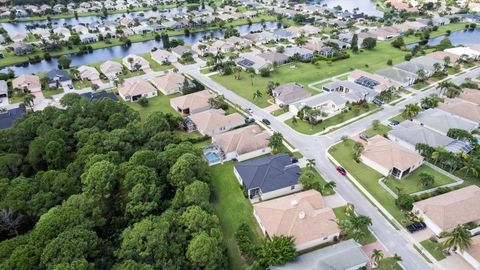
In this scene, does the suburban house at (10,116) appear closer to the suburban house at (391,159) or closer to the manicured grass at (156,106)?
the manicured grass at (156,106)

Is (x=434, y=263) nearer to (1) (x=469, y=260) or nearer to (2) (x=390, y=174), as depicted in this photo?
(1) (x=469, y=260)

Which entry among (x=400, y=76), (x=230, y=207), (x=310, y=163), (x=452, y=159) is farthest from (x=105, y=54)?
(x=452, y=159)

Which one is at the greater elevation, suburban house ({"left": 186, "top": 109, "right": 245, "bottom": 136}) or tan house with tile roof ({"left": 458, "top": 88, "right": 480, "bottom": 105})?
tan house with tile roof ({"left": 458, "top": 88, "right": 480, "bottom": 105})

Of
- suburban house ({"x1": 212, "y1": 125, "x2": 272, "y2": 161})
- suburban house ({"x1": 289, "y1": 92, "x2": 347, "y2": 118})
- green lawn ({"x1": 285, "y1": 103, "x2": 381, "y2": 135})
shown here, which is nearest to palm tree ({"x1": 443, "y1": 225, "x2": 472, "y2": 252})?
suburban house ({"x1": 212, "y1": 125, "x2": 272, "y2": 161})

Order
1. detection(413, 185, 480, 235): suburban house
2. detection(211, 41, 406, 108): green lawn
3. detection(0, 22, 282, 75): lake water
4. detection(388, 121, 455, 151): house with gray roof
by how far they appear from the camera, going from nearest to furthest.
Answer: detection(413, 185, 480, 235): suburban house → detection(388, 121, 455, 151): house with gray roof → detection(211, 41, 406, 108): green lawn → detection(0, 22, 282, 75): lake water

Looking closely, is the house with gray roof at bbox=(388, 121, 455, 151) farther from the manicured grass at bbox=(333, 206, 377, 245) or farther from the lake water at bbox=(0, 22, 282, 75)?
the lake water at bbox=(0, 22, 282, 75)

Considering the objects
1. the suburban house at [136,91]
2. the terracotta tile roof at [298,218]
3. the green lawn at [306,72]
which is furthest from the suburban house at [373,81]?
the suburban house at [136,91]
